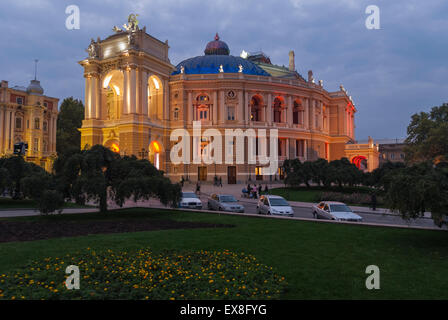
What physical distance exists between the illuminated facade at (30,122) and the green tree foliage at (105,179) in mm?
55808

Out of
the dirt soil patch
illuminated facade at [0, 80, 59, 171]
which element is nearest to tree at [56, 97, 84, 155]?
illuminated facade at [0, 80, 59, 171]

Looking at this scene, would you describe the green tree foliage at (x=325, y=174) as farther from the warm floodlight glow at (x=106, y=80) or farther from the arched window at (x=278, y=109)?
the warm floodlight glow at (x=106, y=80)

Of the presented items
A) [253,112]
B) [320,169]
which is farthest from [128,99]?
[320,169]

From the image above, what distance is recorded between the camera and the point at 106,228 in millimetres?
17359

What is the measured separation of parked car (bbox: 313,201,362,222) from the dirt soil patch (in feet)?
22.9

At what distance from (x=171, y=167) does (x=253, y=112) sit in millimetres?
19219

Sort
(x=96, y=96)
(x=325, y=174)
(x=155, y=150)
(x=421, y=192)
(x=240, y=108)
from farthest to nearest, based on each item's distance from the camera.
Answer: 1. (x=240, y=108)
2. (x=155, y=150)
3. (x=96, y=96)
4. (x=325, y=174)
5. (x=421, y=192)

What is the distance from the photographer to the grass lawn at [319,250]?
8219mm

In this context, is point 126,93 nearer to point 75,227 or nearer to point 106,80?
point 106,80

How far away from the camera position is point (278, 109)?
65.7 metres

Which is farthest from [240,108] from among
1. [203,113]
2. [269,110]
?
[203,113]

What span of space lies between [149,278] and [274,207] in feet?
51.7

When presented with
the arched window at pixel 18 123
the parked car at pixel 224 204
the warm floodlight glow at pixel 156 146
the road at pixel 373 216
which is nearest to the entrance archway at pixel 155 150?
the warm floodlight glow at pixel 156 146
